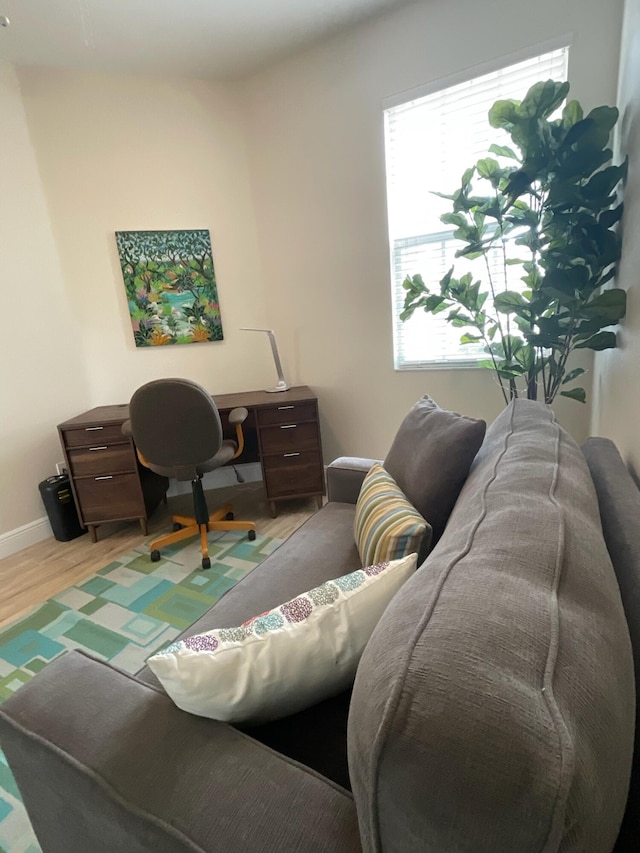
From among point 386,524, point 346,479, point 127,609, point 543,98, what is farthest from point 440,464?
point 127,609

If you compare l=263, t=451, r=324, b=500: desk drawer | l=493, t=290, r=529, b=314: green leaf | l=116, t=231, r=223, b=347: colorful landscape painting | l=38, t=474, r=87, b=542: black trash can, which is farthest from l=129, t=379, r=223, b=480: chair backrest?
l=493, t=290, r=529, b=314: green leaf

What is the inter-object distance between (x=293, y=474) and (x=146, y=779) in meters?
2.27

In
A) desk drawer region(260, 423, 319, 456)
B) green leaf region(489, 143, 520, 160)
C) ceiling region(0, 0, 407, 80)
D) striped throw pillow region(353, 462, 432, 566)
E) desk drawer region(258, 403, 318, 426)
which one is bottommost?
desk drawer region(260, 423, 319, 456)

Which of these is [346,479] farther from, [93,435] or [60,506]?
[60,506]

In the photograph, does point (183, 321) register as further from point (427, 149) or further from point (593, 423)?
point (593, 423)

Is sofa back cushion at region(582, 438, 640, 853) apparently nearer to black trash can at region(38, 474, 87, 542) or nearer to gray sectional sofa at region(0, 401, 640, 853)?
gray sectional sofa at region(0, 401, 640, 853)

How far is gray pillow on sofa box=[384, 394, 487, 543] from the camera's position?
1.21 meters

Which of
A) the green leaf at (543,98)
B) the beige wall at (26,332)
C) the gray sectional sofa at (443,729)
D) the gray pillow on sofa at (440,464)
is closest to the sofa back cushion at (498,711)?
the gray sectional sofa at (443,729)

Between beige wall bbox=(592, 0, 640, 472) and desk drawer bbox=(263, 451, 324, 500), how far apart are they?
1.65 m

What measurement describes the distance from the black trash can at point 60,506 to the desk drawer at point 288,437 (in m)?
1.25

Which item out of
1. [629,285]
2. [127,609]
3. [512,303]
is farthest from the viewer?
[127,609]

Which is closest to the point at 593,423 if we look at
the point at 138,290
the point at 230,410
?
the point at 230,410

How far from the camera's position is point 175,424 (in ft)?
7.32

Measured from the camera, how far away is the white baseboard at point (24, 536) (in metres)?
2.68
